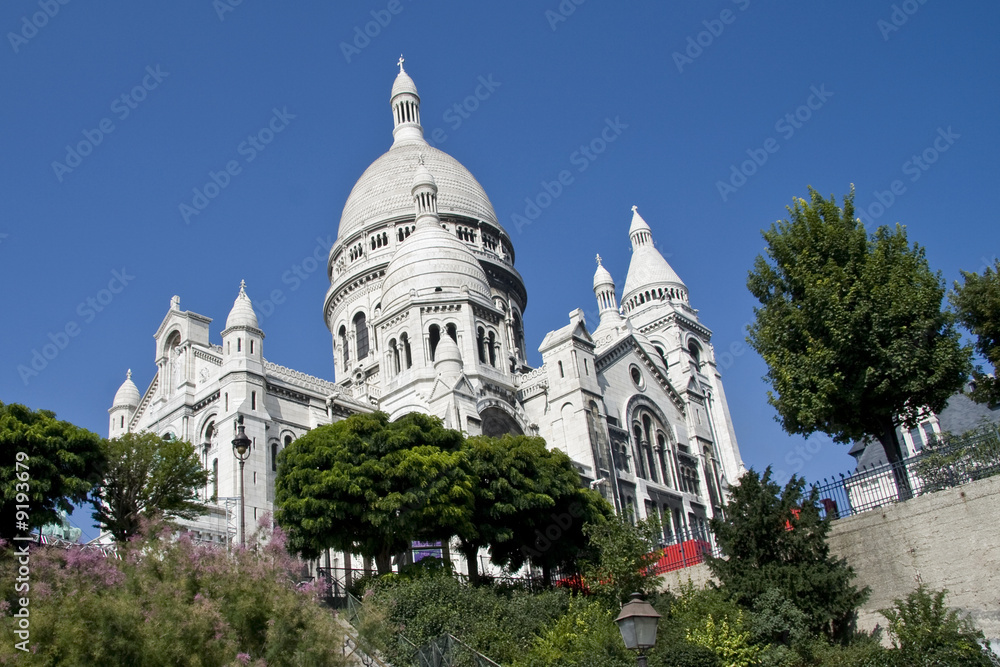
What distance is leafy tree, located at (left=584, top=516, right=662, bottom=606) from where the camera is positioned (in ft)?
89.8

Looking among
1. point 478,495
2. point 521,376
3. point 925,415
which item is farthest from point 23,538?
point 521,376

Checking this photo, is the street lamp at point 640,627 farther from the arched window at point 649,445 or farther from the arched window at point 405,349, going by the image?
the arched window at point 649,445

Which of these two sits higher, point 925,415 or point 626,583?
point 925,415

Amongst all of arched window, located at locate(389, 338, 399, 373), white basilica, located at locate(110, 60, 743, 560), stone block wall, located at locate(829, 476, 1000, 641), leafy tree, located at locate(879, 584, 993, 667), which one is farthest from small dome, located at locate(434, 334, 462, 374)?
leafy tree, located at locate(879, 584, 993, 667)

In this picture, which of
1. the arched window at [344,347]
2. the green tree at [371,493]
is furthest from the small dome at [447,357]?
the arched window at [344,347]

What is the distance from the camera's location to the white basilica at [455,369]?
1768 inches

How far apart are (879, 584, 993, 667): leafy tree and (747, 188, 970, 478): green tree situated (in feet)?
16.1

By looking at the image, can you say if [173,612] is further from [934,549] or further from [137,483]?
[934,549]

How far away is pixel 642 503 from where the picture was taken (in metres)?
50.8

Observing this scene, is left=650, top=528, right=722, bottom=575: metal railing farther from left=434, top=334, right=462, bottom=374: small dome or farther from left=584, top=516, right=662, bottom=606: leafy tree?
left=434, top=334, right=462, bottom=374: small dome

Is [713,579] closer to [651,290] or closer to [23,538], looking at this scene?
[23,538]

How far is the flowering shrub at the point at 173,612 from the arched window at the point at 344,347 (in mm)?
44045

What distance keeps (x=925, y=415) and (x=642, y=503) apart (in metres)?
24.4

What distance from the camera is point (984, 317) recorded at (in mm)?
28172
